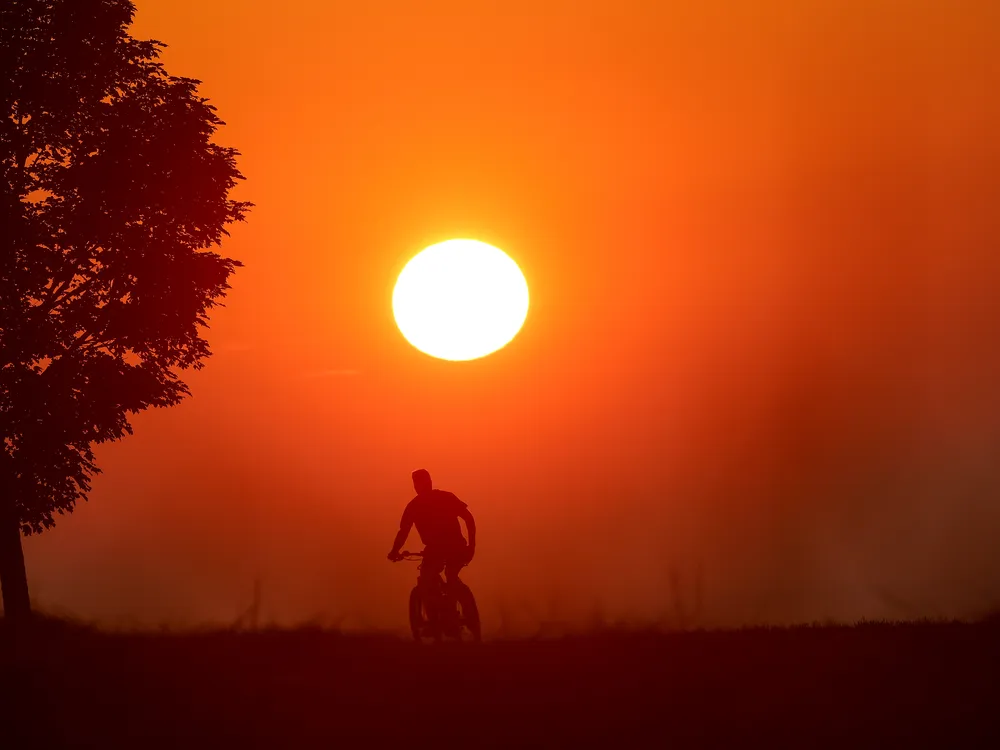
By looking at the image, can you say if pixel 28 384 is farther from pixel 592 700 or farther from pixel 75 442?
pixel 592 700

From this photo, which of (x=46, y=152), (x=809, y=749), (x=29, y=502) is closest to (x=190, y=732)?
(x=809, y=749)

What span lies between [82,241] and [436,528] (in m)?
→ 9.59

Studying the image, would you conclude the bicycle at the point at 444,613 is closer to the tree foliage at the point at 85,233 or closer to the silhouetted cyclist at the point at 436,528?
the silhouetted cyclist at the point at 436,528

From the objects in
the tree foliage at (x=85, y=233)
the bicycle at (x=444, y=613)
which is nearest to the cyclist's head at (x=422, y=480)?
the bicycle at (x=444, y=613)

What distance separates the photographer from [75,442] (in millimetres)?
23109

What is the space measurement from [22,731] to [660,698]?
644 cm

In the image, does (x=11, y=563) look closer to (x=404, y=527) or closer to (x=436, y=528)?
(x=404, y=527)

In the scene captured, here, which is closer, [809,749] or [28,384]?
[809,749]

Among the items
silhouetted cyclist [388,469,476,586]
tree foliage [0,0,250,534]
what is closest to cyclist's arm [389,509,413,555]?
silhouetted cyclist [388,469,476,586]

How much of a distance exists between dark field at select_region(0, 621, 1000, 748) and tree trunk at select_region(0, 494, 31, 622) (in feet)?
23.2

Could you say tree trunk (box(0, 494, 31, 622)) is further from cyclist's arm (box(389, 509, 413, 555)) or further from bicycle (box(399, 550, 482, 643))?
bicycle (box(399, 550, 482, 643))

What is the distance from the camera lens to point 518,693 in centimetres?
1320

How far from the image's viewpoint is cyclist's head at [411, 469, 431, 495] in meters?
17.9

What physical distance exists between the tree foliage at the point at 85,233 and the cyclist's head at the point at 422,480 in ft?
25.6
